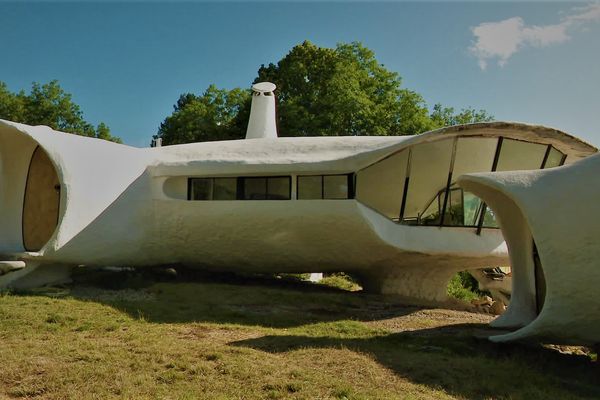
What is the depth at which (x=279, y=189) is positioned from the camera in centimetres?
1553

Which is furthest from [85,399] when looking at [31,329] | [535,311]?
A: [535,311]

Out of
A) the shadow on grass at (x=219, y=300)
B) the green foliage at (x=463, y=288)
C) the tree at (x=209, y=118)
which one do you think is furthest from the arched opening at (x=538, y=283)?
the tree at (x=209, y=118)

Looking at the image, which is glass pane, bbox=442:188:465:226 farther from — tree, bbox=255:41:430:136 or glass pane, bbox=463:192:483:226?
tree, bbox=255:41:430:136

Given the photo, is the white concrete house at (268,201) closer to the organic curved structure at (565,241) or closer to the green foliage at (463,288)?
the organic curved structure at (565,241)

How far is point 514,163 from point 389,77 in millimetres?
20186

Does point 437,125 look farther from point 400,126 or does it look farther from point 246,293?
point 246,293

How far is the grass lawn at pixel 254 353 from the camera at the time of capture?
7012 mm

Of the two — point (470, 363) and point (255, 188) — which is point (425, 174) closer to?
point (255, 188)

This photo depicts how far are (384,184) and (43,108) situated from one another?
Result: 3351 centimetres

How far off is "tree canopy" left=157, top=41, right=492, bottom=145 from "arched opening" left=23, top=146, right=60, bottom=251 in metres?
16.6

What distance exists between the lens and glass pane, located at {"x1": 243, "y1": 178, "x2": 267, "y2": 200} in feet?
51.1

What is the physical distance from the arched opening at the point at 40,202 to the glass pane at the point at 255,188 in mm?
5871

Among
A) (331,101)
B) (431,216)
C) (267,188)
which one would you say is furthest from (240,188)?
(331,101)

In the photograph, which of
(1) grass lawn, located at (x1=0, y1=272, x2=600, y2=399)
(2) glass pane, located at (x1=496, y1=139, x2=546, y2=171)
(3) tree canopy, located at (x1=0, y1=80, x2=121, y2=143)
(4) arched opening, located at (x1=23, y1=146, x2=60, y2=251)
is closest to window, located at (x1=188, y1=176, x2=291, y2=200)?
(1) grass lawn, located at (x1=0, y1=272, x2=600, y2=399)
